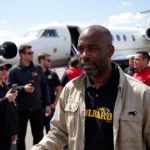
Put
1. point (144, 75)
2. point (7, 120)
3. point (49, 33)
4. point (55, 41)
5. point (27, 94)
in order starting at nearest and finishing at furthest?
point (7, 120) → point (144, 75) → point (27, 94) → point (55, 41) → point (49, 33)

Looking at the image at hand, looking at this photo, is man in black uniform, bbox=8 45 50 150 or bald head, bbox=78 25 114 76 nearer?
bald head, bbox=78 25 114 76

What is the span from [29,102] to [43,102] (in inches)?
19.5

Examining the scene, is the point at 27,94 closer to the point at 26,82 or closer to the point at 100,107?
the point at 26,82

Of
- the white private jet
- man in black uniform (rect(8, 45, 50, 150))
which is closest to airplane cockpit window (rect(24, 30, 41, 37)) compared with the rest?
the white private jet

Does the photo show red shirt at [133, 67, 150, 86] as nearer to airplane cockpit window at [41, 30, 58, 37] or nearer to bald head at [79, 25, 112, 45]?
bald head at [79, 25, 112, 45]

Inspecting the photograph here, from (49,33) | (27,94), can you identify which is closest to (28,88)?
(27,94)

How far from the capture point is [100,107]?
1908 mm

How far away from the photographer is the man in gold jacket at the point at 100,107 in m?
1.75

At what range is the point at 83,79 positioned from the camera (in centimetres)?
210

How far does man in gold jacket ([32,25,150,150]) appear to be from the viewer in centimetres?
175

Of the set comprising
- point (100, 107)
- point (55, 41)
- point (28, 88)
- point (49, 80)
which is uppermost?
point (100, 107)

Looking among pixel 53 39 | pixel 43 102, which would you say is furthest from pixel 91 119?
pixel 53 39

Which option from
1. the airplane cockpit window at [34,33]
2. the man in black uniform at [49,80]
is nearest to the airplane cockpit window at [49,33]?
the airplane cockpit window at [34,33]

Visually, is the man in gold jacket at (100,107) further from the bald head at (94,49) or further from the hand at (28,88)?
the hand at (28,88)
